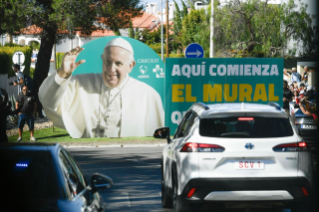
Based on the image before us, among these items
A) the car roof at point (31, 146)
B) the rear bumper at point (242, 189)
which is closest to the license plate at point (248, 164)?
the rear bumper at point (242, 189)

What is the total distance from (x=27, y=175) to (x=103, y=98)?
14814mm

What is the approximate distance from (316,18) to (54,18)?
54.7ft

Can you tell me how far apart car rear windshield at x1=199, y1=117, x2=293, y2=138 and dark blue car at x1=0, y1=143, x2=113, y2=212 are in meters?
2.33

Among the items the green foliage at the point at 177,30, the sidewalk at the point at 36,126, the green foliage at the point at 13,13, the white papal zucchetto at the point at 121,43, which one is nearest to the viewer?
the white papal zucchetto at the point at 121,43

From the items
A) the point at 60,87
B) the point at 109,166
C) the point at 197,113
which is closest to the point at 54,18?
the point at 60,87

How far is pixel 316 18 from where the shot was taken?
34000 millimetres

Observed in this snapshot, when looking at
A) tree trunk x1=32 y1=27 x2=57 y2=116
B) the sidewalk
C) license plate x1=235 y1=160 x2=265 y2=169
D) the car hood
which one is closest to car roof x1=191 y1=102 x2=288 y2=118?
license plate x1=235 y1=160 x2=265 y2=169

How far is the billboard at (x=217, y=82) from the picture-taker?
743 inches

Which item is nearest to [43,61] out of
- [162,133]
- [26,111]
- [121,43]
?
[26,111]

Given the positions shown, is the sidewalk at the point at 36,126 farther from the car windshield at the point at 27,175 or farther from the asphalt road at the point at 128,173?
the car windshield at the point at 27,175

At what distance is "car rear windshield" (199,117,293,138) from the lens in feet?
24.1

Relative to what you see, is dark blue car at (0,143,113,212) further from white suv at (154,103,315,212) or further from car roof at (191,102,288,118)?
car roof at (191,102,288,118)

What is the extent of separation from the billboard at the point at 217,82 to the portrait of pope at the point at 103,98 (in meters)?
1.33

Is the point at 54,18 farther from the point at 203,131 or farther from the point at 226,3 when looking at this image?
the point at 203,131
